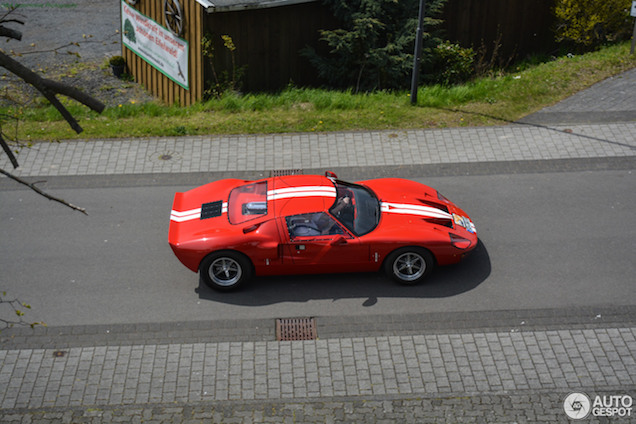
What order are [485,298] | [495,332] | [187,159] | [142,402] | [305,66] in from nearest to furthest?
[142,402], [495,332], [485,298], [187,159], [305,66]

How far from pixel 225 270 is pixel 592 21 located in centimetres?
1266

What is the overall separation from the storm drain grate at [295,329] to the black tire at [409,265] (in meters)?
1.34

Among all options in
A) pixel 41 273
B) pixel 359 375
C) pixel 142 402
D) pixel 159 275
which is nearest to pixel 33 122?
pixel 41 273

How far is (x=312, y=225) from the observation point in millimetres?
8812

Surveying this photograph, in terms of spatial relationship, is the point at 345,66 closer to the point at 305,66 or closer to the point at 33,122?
the point at 305,66

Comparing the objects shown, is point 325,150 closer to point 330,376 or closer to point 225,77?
point 225,77

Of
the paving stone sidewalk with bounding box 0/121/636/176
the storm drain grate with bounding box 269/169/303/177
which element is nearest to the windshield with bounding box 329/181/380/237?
the storm drain grate with bounding box 269/169/303/177

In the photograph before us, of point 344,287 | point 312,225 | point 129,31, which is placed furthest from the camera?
point 129,31

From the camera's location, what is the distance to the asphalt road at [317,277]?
8820 millimetres

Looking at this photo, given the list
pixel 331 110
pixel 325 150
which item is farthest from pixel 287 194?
pixel 331 110

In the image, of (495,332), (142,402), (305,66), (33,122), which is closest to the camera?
(142,402)

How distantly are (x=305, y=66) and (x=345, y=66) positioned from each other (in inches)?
43.8

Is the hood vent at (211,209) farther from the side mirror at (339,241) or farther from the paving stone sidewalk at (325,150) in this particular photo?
the paving stone sidewalk at (325,150)

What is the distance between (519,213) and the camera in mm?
10766
